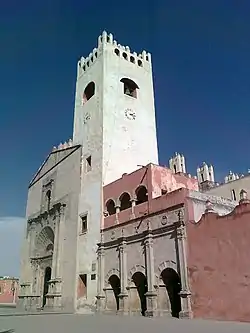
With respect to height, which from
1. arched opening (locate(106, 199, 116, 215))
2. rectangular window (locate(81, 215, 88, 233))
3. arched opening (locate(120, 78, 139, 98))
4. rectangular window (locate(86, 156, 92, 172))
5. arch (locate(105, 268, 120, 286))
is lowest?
arch (locate(105, 268, 120, 286))

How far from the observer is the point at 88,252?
23.9 metres

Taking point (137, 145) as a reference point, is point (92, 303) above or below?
below

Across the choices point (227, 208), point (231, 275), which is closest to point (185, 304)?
point (231, 275)

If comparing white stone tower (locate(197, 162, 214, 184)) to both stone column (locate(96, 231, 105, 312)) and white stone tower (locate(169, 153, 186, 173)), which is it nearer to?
white stone tower (locate(169, 153, 186, 173))

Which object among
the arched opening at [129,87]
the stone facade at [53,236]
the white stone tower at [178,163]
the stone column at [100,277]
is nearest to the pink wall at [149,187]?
the stone column at [100,277]

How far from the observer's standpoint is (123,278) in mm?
20656

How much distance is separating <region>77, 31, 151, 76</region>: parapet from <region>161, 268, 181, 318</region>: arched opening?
21292 mm

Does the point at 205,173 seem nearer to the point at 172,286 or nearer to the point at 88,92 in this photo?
the point at 88,92

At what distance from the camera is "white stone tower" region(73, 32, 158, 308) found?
2472 cm

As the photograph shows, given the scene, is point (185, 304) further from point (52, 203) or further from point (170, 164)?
point (170, 164)

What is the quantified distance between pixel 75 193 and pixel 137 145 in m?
6.73

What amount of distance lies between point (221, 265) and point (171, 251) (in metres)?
3.37

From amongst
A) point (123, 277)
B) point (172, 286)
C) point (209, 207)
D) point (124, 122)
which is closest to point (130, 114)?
point (124, 122)

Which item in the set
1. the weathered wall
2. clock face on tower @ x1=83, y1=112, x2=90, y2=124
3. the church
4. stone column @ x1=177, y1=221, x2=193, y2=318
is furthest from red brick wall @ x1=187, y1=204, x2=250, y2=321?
the weathered wall
